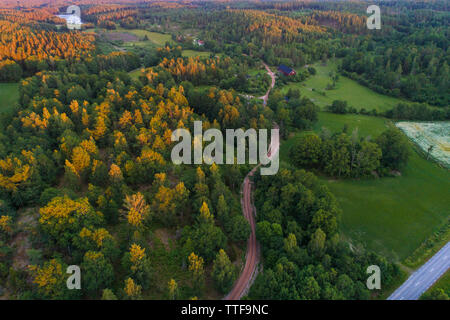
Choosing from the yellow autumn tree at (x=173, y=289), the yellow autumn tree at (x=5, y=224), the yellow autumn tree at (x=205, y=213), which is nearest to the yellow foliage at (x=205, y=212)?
→ the yellow autumn tree at (x=205, y=213)

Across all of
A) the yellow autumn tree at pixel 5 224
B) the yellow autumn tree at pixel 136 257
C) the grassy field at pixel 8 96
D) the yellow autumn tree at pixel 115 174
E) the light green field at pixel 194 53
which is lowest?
the yellow autumn tree at pixel 136 257

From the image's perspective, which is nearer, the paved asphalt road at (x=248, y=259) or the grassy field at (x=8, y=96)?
the paved asphalt road at (x=248, y=259)

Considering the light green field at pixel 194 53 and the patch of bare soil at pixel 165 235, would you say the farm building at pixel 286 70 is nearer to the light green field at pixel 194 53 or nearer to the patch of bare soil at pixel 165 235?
the light green field at pixel 194 53

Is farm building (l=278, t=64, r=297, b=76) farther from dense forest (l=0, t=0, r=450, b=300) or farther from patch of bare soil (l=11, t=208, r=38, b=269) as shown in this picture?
patch of bare soil (l=11, t=208, r=38, b=269)

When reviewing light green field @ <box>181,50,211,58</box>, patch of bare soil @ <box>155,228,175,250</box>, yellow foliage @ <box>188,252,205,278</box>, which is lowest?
patch of bare soil @ <box>155,228,175,250</box>

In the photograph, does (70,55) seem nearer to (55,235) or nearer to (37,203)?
(37,203)

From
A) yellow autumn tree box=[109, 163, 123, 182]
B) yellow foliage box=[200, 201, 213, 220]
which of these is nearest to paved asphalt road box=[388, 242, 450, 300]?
yellow foliage box=[200, 201, 213, 220]
